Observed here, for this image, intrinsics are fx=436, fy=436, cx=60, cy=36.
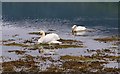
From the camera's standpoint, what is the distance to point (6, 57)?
33625mm

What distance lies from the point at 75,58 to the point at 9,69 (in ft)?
21.4

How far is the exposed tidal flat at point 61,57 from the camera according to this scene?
2892 cm

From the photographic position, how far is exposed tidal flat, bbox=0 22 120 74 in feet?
94.9

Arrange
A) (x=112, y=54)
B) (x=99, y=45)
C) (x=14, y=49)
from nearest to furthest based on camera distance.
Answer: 1. (x=112, y=54)
2. (x=14, y=49)
3. (x=99, y=45)

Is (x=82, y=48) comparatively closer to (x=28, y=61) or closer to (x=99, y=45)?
(x=99, y=45)

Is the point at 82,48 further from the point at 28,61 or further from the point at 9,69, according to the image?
the point at 9,69

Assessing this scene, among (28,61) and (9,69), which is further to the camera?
(28,61)

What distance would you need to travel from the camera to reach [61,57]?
33.6 meters

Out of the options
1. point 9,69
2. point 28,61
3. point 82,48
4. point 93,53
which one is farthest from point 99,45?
point 9,69

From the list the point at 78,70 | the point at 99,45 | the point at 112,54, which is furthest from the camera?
the point at 99,45

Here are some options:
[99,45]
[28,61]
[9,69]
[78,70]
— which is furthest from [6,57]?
[99,45]

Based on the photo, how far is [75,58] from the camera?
3328 cm

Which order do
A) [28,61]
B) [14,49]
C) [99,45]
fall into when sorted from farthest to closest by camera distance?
[99,45] < [14,49] < [28,61]

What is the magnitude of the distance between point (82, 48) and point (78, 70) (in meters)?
11.0
